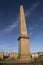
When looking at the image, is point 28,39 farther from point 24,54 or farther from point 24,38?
point 24,54

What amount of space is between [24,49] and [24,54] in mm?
977

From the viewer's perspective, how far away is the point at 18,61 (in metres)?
25.7

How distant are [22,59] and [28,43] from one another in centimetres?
344

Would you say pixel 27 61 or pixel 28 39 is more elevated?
pixel 28 39

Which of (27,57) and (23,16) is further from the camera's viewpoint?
(23,16)

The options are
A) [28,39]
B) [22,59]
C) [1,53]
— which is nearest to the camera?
[22,59]

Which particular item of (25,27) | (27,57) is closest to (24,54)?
(27,57)

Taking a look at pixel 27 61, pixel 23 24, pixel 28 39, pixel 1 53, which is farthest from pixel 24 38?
pixel 1 53

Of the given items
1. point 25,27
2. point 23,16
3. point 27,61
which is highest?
point 23,16

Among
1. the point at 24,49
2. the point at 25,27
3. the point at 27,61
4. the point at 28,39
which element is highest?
the point at 25,27

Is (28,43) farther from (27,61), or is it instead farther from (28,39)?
(27,61)

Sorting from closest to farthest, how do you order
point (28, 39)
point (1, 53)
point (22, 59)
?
point (22, 59)
point (28, 39)
point (1, 53)

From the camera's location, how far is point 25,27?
26844 mm

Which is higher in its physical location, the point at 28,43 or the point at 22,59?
the point at 28,43
